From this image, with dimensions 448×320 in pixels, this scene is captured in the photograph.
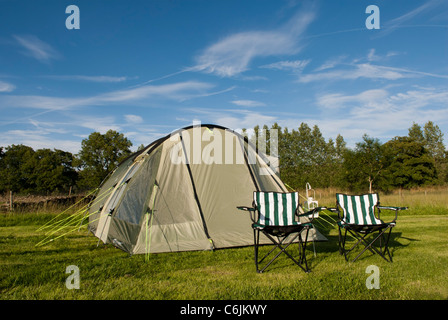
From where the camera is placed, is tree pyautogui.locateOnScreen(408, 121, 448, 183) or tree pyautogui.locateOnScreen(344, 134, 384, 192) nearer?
tree pyautogui.locateOnScreen(344, 134, 384, 192)

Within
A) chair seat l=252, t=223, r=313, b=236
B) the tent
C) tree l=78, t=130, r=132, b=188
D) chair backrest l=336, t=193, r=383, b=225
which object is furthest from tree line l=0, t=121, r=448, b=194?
chair seat l=252, t=223, r=313, b=236

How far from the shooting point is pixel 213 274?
10.6 ft

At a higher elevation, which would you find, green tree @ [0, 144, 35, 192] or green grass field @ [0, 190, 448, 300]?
green tree @ [0, 144, 35, 192]

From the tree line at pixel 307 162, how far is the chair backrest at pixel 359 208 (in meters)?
14.1

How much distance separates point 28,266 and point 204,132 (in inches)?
120

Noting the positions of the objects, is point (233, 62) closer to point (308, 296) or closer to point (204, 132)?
point (204, 132)

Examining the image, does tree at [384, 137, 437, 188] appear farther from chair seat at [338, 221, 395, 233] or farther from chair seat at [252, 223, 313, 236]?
chair seat at [252, 223, 313, 236]

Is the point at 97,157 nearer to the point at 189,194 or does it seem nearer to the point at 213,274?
the point at 189,194

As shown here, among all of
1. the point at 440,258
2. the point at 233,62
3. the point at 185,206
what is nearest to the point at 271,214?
the point at 185,206

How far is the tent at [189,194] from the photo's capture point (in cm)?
432

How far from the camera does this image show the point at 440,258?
3.80 metres

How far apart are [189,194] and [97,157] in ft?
102

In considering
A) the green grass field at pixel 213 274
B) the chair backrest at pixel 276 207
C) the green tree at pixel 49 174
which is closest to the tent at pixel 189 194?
the green grass field at pixel 213 274

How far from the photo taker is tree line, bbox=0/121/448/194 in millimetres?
18328
